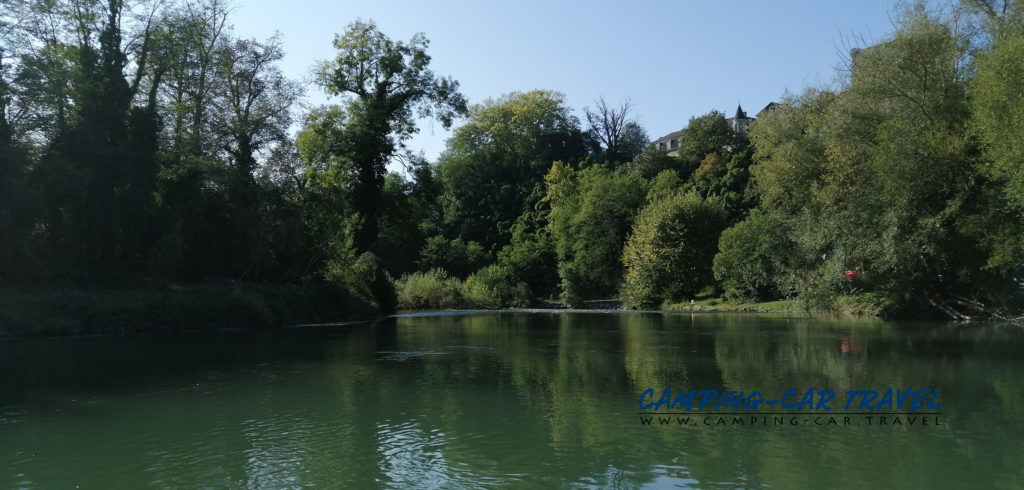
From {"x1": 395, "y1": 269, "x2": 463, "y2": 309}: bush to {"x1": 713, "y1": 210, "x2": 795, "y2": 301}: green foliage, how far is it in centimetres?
2038

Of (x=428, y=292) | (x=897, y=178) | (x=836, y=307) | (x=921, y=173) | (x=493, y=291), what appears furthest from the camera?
(x=493, y=291)

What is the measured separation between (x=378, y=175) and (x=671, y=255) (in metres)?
22.4

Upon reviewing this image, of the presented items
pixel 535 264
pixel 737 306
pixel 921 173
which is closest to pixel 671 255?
pixel 737 306

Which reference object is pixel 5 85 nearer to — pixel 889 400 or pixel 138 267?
pixel 138 267

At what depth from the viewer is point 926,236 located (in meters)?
31.3

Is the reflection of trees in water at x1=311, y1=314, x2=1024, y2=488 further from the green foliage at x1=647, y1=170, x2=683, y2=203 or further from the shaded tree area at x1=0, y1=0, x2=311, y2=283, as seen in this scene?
the green foliage at x1=647, y1=170, x2=683, y2=203

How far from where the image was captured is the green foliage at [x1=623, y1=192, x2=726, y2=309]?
5416 cm

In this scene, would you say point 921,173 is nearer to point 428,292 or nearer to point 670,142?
point 428,292

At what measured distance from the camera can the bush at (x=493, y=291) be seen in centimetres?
6062

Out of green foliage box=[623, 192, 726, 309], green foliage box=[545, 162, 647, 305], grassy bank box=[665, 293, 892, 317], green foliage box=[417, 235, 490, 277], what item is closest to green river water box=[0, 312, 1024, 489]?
grassy bank box=[665, 293, 892, 317]

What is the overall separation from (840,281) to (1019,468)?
29062 mm

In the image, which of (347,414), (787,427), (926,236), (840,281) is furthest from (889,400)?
(840,281)

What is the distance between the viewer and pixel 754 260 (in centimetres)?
4747

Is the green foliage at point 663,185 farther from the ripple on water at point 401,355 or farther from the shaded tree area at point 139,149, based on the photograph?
the ripple on water at point 401,355
